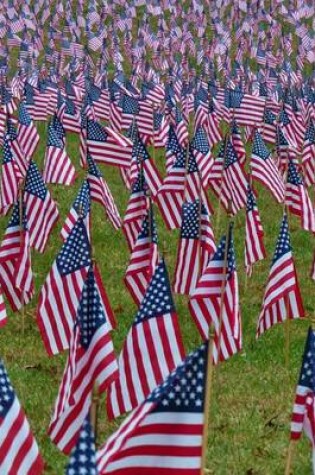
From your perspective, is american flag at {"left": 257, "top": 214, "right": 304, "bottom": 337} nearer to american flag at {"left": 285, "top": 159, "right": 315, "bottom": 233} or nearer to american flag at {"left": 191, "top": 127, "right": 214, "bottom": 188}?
american flag at {"left": 285, "top": 159, "right": 315, "bottom": 233}

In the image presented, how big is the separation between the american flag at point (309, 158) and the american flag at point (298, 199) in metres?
4.28

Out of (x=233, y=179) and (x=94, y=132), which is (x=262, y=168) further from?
(x=94, y=132)

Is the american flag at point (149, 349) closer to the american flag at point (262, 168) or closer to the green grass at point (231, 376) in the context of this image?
the green grass at point (231, 376)

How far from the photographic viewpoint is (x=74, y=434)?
809cm

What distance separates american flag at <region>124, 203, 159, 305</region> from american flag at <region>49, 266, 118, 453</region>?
3819 mm

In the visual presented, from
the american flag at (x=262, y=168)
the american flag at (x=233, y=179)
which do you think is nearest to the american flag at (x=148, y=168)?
the american flag at (x=233, y=179)

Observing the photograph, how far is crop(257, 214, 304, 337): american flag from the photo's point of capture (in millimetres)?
11273

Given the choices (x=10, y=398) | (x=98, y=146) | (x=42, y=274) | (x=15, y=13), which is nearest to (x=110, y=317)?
(x=10, y=398)

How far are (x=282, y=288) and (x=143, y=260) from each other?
174 centimetres

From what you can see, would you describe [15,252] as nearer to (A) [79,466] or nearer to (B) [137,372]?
(B) [137,372]

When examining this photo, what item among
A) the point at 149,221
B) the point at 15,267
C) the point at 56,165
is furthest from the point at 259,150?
the point at 149,221

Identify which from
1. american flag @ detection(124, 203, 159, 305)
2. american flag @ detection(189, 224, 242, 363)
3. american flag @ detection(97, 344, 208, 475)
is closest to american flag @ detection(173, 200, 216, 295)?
american flag @ detection(124, 203, 159, 305)

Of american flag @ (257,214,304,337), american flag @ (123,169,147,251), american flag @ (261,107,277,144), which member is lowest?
american flag @ (257,214,304,337)

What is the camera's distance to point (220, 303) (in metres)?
10.9
